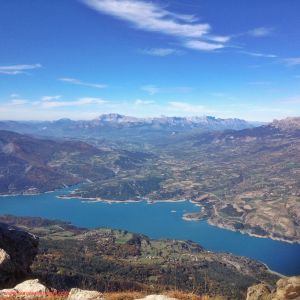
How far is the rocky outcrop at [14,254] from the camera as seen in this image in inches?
918

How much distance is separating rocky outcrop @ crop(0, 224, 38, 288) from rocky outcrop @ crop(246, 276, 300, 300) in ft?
43.3

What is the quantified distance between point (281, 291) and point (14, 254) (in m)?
16.9

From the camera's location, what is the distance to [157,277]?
6811 inches

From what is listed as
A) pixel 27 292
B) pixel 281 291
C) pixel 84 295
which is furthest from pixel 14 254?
pixel 281 291

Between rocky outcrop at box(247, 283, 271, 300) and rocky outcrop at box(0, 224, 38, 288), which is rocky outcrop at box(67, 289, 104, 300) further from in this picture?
rocky outcrop at box(0, 224, 38, 288)

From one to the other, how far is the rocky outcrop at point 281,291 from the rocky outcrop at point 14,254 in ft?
43.3

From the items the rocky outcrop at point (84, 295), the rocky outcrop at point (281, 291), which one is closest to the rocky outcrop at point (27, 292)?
the rocky outcrop at point (84, 295)

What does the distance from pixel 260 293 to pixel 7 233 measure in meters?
17.2

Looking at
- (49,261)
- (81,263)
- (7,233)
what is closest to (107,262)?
(81,263)

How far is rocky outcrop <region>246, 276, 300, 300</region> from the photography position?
56.7ft

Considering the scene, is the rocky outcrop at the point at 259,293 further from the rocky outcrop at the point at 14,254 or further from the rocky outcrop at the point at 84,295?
the rocky outcrop at the point at 14,254

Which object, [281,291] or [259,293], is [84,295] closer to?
Answer: [259,293]

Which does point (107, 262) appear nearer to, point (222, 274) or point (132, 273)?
point (132, 273)

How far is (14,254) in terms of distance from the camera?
1055 inches
